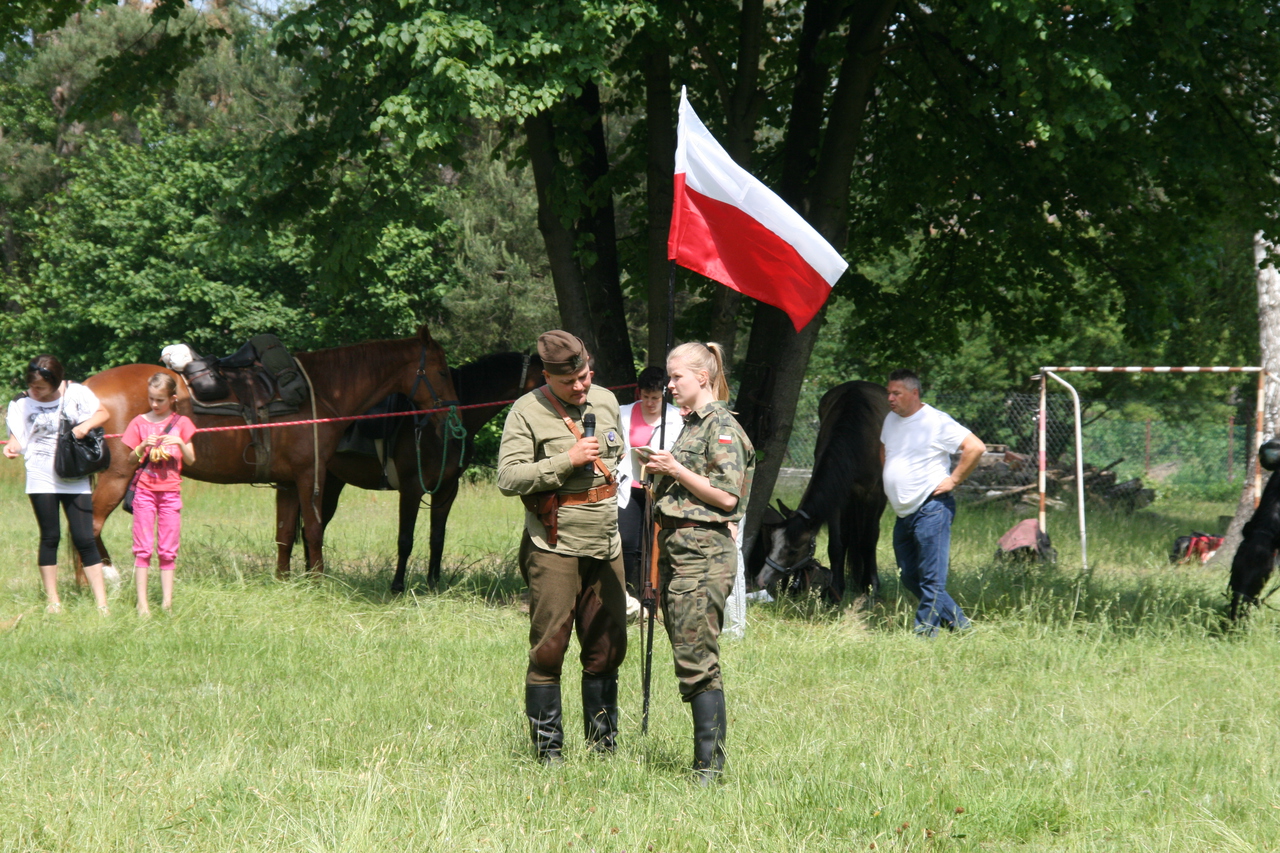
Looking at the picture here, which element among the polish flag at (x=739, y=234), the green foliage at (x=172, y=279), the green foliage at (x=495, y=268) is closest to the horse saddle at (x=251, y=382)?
the polish flag at (x=739, y=234)

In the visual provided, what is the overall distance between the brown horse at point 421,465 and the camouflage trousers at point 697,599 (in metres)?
4.91

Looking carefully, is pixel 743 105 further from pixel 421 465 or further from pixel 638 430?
pixel 421 465

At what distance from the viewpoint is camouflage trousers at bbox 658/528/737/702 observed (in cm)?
405

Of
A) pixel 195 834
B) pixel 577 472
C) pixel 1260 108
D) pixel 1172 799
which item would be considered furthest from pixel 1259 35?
pixel 195 834

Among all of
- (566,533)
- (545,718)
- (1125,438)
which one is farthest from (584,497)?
(1125,438)

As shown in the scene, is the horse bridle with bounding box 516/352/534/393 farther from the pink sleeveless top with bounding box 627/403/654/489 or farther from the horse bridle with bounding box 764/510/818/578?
the horse bridle with bounding box 764/510/818/578

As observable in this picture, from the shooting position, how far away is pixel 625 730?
4.86 m

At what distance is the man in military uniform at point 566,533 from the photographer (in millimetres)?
4164

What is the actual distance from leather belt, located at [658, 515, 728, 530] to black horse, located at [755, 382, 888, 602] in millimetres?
4072

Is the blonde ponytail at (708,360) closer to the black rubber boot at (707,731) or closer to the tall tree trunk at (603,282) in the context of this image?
the black rubber boot at (707,731)

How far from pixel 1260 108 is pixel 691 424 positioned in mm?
6162

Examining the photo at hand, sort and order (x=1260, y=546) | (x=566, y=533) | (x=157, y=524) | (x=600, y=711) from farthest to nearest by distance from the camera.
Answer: (x=157, y=524) → (x=1260, y=546) → (x=600, y=711) → (x=566, y=533)

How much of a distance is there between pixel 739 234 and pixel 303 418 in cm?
474

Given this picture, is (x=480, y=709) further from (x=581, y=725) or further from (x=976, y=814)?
(x=976, y=814)
